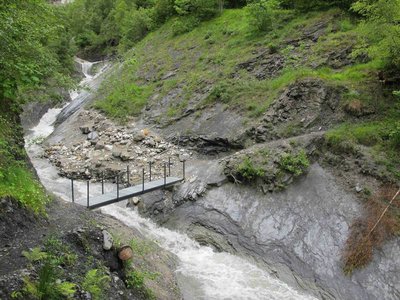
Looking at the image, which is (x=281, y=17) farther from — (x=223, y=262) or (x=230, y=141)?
(x=223, y=262)

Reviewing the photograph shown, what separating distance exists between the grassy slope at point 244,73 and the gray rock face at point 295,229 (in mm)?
2614

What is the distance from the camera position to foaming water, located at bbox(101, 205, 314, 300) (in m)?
10.2

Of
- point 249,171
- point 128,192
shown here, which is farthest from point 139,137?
point 249,171

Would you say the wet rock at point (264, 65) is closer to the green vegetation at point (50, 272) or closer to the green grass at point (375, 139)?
the green grass at point (375, 139)

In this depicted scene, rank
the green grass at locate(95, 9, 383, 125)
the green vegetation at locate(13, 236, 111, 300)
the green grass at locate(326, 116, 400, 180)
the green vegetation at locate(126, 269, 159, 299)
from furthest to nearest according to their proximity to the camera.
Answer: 1. the green grass at locate(95, 9, 383, 125)
2. the green grass at locate(326, 116, 400, 180)
3. the green vegetation at locate(126, 269, 159, 299)
4. the green vegetation at locate(13, 236, 111, 300)

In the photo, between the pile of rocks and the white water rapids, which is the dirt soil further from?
the pile of rocks

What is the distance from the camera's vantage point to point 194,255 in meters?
12.1

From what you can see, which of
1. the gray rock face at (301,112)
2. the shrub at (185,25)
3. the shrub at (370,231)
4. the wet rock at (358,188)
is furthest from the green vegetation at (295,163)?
the shrub at (185,25)

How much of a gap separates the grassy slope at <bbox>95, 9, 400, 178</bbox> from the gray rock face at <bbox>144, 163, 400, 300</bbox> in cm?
261

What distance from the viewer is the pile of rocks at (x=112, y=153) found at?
1712cm

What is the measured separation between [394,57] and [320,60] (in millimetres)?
4552

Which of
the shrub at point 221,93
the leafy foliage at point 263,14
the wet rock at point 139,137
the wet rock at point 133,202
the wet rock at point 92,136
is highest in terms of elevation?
the leafy foliage at point 263,14

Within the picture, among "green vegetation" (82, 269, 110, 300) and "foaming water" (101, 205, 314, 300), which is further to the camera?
"foaming water" (101, 205, 314, 300)

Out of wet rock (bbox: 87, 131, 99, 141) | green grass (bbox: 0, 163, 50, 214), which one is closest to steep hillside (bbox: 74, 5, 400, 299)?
wet rock (bbox: 87, 131, 99, 141)
